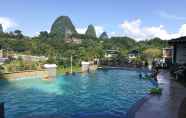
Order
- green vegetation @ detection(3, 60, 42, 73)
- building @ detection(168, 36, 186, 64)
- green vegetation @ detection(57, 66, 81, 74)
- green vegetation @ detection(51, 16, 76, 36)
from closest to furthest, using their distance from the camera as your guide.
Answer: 1. building @ detection(168, 36, 186, 64)
2. green vegetation @ detection(3, 60, 42, 73)
3. green vegetation @ detection(57, 66, 81, 74)
4. green vegetation @ detection(51, 16, 76, 36)

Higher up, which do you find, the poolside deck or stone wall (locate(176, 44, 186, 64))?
stone wall (locate(176, 44, 186, 64))

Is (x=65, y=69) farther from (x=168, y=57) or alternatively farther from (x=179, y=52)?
(x=168, y=57)

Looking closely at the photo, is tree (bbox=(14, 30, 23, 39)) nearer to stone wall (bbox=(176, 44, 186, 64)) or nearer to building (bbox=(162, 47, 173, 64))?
building (bbox=(162, 47, 173, 64))

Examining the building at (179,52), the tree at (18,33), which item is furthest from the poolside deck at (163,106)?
the tree at (18,33)

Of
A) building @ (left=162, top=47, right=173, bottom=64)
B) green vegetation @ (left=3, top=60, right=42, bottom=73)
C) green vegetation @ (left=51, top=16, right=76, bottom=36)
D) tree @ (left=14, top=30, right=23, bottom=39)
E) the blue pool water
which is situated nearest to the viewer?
the blue pool water

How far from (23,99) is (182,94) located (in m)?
8.58

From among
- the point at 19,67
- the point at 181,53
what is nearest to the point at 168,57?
the point at 181,53

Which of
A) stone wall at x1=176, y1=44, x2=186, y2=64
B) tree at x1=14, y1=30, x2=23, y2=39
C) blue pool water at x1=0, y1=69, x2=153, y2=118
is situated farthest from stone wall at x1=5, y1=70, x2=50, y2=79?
tree at x1=14, y1=30, x2=23, y2=39

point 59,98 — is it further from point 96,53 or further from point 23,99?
point 96,53

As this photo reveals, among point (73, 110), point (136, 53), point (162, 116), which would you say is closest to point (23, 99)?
point (73, 110)

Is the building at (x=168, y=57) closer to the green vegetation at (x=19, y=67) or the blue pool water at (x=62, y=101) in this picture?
the blue pool water at (x=62, y=101)

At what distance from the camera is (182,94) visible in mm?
11625

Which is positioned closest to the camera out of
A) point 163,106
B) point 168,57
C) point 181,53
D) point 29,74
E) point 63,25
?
point 163,106

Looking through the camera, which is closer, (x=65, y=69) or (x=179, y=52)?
(x=179, y=52)
